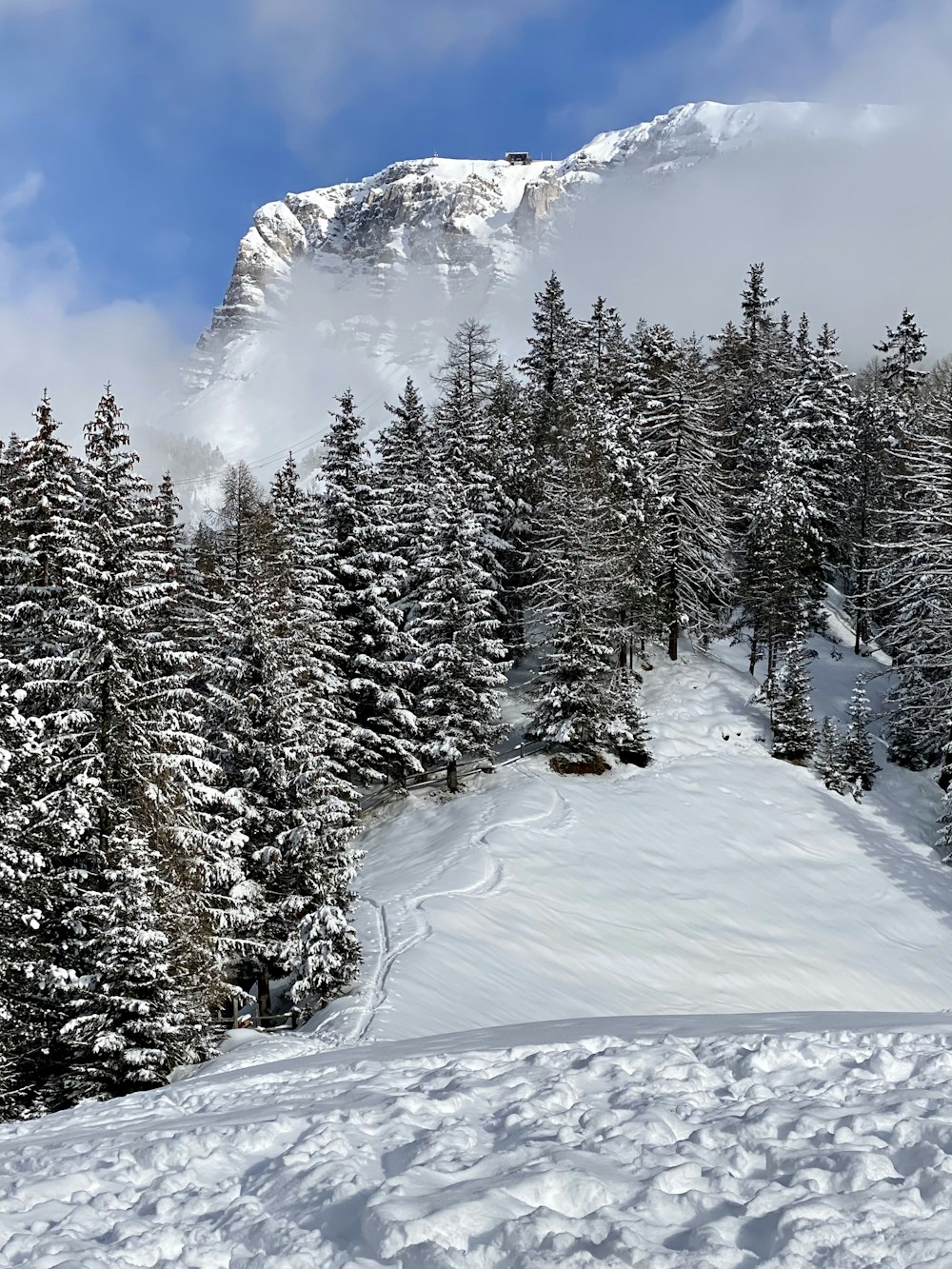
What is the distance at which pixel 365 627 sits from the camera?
2986 cm

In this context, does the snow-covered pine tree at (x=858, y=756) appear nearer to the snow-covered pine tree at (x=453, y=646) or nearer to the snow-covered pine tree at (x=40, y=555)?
the snow-covered pine tree at (x=453, y=646)

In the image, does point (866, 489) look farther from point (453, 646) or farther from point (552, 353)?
point (453, 646)

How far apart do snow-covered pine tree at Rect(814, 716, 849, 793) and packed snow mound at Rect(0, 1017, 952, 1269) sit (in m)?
25.3

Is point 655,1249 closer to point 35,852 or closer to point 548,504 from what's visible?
point 35,852

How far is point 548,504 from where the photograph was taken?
34562 mm

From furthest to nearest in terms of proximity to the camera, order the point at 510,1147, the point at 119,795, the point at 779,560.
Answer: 1. the point at 779,560
2. the point at 119,795
3. the point at 510,1147

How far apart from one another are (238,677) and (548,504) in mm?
17928

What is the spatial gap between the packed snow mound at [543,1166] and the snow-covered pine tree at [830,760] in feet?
83.0

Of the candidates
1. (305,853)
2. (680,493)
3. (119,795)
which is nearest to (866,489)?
(680,493)

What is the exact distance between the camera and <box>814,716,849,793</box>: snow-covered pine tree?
32.6 m

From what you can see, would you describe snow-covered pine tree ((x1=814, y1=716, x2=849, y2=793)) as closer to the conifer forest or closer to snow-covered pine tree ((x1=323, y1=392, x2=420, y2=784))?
the conifer forest

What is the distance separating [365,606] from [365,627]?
2.91 feet

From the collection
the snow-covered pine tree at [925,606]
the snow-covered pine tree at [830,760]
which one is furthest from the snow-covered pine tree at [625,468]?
the snow-covered pine tree at [925,606]

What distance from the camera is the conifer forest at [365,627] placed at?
53.4 feet
